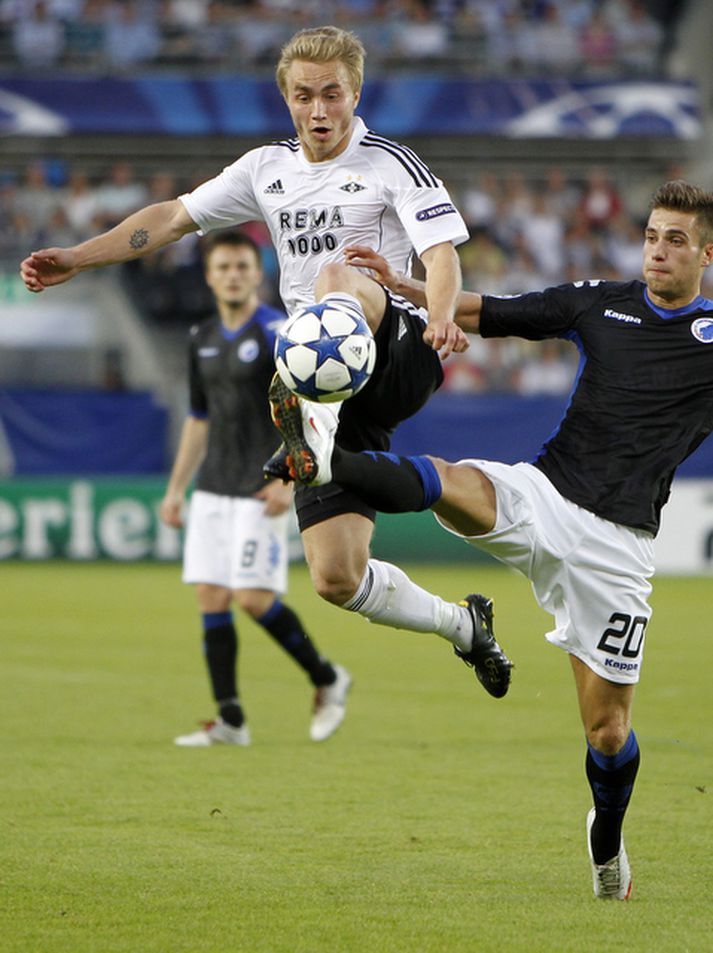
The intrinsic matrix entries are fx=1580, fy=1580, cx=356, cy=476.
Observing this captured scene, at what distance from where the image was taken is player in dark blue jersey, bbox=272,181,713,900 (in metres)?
5.13

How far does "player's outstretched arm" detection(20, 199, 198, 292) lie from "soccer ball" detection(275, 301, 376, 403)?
0.98 meters

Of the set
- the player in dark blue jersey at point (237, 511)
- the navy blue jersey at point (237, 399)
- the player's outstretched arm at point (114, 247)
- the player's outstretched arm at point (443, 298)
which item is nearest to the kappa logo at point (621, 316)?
the player's outstretched arm at point (443, 298)

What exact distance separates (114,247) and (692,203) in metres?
2.08

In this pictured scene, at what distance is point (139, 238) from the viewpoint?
5.83 metres

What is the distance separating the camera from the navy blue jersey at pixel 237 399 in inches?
336

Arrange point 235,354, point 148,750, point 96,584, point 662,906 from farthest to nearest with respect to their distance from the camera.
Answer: point 96,584
point 235,354
point 148,750
point 662,906

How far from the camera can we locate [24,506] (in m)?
18.2

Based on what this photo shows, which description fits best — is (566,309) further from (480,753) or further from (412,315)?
(480,753)

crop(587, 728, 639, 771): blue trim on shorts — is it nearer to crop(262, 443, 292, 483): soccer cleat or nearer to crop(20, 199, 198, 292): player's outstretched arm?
crop(262, 443, 292, 483): soccer cleat

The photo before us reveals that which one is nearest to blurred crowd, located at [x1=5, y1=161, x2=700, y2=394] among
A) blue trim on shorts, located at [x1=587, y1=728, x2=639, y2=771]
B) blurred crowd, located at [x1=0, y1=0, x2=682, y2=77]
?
blurred crowd, located at [x1=0, y1=0, x2=682, y2=77]

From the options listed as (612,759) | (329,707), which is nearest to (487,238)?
(329,707)

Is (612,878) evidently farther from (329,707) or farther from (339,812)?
(329,707)

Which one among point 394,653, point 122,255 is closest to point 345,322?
point 122,255

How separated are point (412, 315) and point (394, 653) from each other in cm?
704
